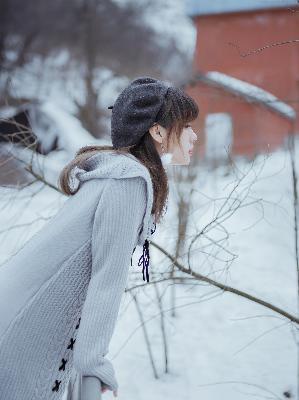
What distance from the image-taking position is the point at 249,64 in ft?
36.4

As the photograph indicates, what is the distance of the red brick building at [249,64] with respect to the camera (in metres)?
10.8

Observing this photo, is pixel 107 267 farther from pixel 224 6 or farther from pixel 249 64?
pixel 224 6

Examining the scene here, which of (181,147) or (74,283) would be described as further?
(181,147)

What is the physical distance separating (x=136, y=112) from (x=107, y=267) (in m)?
0.41

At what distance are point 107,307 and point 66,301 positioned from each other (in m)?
0.13

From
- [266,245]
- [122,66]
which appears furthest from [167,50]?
[266,245]

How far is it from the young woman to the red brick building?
9.56 metres

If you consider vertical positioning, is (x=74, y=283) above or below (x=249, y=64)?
below

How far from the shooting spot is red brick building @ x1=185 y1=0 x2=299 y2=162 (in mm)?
10781

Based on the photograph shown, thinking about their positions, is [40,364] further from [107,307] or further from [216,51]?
[216,51]

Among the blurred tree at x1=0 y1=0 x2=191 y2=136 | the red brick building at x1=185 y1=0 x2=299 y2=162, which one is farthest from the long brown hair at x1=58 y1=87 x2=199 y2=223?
the blurred tree at x1=0 y1=0 x2=191 y2=136

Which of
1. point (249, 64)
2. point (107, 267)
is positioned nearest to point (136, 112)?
point (107, 267)

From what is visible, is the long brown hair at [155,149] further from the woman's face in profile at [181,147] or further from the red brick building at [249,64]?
the red brick building at [249,64]

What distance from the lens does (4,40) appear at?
51.6 feet
